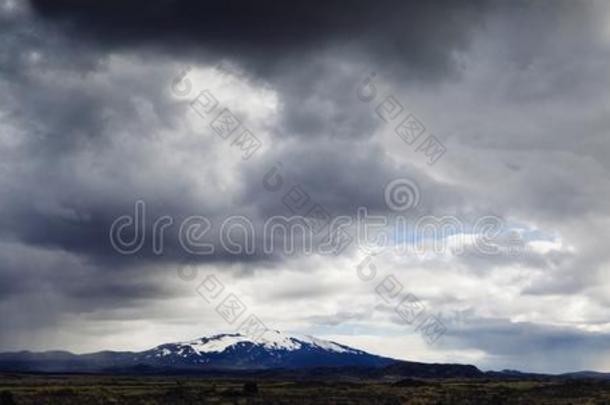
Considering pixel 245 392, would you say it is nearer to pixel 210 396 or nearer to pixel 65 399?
pixel 210 396

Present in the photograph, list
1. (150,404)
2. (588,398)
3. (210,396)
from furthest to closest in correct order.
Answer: (210,396) < (588,398) < (150,404)

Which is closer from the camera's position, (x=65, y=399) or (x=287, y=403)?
(x=287, y=403)

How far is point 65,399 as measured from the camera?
317ft

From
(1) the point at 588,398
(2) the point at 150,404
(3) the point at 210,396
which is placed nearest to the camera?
(2) the point at 150,404

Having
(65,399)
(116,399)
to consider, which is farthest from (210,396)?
(65,399)

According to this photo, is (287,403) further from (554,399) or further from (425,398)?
(554,399)

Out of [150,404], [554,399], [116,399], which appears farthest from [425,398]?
[116,399]

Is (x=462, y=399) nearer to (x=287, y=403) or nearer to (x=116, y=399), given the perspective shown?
(x=287, y=403)

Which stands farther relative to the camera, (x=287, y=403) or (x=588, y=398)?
(x=588, y=398)

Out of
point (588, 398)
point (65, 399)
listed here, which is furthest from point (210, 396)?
point (588, 398)

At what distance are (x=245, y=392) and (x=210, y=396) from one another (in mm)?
6757

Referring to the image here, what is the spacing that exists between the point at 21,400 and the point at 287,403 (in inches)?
1470

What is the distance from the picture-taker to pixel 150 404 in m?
88.2

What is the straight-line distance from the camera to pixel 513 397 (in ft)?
323
